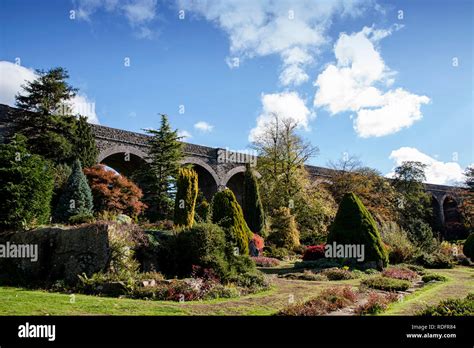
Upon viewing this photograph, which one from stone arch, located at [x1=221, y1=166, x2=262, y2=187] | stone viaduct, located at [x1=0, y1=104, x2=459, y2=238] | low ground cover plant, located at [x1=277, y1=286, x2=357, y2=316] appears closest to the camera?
low ground cover plant, located at [x1=277, y1=286, x2=357, y2=316]

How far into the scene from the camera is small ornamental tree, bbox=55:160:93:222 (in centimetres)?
1563

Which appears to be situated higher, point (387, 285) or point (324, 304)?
point (324, 304)

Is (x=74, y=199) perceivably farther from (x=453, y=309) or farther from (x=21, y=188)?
(x=453, y=309)

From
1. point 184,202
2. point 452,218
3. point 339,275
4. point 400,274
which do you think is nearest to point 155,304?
point 339,275

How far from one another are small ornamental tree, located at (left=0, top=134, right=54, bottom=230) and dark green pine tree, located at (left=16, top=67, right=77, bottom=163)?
17.4 feet

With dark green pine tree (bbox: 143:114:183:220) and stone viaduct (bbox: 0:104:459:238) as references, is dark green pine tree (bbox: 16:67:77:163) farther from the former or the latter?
dark green pine tree (bbox: 143:114:183:220)

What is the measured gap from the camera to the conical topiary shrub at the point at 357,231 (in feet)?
43.9

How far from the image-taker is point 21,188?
12.4m

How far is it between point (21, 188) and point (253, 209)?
12894mm

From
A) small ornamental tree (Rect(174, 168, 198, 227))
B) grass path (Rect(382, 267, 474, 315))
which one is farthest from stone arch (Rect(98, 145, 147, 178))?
grass path (Rect(382, 267, 474, 315))

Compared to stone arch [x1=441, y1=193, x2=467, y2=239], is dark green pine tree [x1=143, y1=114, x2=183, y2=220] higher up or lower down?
higher up

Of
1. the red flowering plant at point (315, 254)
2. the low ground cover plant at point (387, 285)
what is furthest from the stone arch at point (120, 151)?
the low ground cover plant at point (387, 285)
